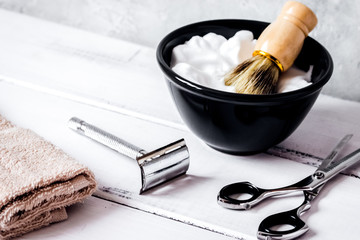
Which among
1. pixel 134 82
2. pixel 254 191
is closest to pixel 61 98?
pixel 134 82

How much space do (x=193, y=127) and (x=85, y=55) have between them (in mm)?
385

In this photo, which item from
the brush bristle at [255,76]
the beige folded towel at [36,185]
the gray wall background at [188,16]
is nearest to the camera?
A: the beige folded towel at [36,185]

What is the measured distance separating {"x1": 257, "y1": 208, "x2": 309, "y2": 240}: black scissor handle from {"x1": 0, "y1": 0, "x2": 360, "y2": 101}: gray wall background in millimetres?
392

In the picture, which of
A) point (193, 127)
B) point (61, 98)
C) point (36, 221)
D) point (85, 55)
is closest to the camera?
point (36, 221)

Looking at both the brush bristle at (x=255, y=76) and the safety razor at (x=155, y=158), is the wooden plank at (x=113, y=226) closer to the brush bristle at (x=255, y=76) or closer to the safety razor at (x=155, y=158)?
the safety razor at (x=155, y=158)

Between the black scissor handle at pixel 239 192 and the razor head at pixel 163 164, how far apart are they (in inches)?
2.7

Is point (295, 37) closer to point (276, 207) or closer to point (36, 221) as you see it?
point (276, 207)

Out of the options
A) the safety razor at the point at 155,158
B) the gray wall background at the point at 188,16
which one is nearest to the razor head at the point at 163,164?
the safety razor at the point at 155,158

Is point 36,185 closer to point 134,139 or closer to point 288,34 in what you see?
point 134,139

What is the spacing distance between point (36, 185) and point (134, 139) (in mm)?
228

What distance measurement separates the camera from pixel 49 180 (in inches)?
25.6

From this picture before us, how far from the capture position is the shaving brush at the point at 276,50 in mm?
760

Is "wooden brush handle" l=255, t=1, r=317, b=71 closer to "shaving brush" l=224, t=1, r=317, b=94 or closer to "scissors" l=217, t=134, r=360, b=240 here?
"shaving brush" l=224, t=1, r=317, b=94

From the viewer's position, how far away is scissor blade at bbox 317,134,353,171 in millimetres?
768
